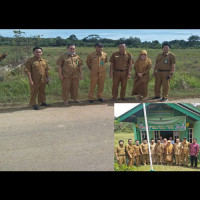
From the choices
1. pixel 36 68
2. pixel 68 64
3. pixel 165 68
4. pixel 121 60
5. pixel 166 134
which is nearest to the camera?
pixel 166 134

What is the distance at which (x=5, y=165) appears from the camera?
15.1 feet

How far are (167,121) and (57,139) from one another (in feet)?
9.14

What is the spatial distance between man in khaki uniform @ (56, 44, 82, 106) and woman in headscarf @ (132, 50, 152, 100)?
1.85 m

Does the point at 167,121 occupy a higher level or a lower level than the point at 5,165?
higher

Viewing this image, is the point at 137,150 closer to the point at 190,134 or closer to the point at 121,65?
the point at 190,134

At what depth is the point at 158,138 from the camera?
11.7ft

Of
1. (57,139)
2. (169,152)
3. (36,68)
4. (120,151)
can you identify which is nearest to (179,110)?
(169,152)

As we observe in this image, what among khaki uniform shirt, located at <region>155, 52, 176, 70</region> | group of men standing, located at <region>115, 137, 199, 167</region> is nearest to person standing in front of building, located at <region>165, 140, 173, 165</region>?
group of men standing, located at <region>115, 137, 199, 167</region>

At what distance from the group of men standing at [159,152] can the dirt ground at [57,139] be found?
0.76 m

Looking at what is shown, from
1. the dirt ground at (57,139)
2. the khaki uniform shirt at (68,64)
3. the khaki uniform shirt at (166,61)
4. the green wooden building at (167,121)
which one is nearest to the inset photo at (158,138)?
the green wooden building at (167,121)

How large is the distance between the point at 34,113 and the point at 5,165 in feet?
8.80

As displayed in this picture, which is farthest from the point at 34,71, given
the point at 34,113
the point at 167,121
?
the point at 167,121

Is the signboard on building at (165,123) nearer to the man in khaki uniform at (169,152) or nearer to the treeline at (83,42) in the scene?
the man in khaki uniform at (169,152)

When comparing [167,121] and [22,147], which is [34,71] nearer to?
[22,147]
